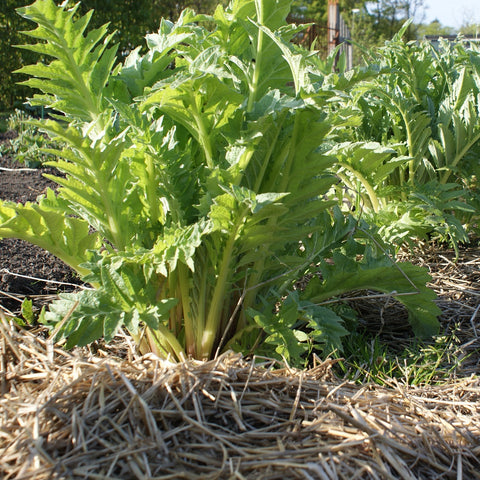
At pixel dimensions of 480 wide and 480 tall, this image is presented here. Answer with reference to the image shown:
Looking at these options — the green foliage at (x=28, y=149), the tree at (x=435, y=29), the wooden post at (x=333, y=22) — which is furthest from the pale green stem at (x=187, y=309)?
the tree at (x=435, y=29)

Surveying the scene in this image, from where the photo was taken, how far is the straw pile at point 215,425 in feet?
3.88

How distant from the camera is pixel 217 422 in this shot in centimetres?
137

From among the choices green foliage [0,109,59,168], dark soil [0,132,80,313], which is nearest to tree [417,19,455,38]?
green foliage [0,109,59,168]

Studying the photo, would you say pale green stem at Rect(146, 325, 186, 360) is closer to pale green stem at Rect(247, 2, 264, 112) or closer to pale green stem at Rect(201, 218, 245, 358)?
pale green stem at Rect(201, 218, 245, 358)

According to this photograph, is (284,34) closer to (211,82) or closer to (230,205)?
(211,82)

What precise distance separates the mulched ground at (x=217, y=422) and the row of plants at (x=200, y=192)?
141mm

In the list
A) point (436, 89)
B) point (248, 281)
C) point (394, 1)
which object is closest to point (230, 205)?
point (248, 281)

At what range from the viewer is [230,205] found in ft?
4.87

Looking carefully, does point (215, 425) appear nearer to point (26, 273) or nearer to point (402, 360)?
point (402, 360)

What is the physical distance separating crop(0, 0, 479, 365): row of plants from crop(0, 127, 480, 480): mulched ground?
14 centimetres

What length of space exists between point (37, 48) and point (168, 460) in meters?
1.30

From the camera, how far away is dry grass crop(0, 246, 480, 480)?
46.6 inches

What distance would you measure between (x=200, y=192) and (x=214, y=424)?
2.33 ft

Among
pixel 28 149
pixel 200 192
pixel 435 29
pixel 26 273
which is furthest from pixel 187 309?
pixel 435 29
